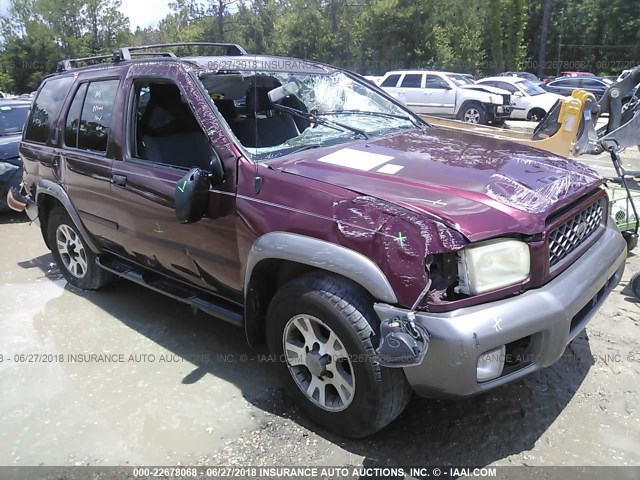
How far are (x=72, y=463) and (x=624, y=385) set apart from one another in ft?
10.1

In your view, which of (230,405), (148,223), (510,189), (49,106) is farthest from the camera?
(49,106)

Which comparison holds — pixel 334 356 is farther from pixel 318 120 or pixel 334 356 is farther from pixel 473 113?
pixel 473 113

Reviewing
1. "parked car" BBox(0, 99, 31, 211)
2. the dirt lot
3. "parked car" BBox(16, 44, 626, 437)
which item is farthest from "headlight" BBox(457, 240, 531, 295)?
"parked car" BBox(0, 99, 31, 211)

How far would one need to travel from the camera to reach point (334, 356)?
2.64 m

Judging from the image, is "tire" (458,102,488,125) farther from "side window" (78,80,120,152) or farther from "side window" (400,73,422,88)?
"side window" (78,80,120,152)

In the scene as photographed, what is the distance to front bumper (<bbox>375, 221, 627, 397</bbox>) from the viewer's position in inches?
87.7

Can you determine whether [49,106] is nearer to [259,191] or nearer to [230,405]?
[259,191]

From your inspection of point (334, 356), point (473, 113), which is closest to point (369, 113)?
point (334, 356)

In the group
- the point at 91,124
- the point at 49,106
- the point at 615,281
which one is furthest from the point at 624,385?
the point at 49,106

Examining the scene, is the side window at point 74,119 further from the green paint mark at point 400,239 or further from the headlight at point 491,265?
the headlight at point 491,265

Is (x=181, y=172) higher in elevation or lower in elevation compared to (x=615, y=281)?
higher

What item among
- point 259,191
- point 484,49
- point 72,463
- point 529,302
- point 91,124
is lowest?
point 72,463

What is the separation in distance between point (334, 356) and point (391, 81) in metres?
16.1

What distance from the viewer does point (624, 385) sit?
315 cm
